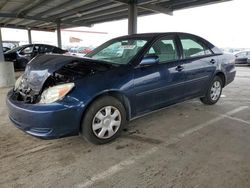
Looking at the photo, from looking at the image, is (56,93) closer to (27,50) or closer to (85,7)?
(27,50)

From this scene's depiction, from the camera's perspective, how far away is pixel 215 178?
2141mm

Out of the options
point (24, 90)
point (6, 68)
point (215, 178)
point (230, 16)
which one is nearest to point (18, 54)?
point (6, 68)

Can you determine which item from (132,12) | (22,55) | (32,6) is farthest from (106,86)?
(32,6)

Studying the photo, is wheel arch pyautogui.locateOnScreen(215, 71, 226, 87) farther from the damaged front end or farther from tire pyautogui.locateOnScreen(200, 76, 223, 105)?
the damaged front end

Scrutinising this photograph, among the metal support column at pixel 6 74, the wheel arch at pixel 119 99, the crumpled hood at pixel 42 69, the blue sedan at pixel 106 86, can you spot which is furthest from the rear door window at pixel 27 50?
the wheel arch at pixel 119 99

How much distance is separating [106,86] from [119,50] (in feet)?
3.96

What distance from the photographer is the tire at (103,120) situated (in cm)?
261

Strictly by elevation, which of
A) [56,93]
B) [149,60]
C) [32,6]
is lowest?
[56,93]

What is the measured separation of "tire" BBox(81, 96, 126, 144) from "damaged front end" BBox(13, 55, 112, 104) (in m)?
0.39

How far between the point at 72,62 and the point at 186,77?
1.93 m

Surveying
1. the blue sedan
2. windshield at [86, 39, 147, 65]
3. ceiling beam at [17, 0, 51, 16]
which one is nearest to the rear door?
the blue sedan

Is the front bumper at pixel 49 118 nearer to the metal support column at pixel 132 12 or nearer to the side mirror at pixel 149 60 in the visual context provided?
the side mirror at pixel 149 60

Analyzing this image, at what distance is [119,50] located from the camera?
3656mm

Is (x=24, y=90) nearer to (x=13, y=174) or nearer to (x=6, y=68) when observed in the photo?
(x=13, y=174)
